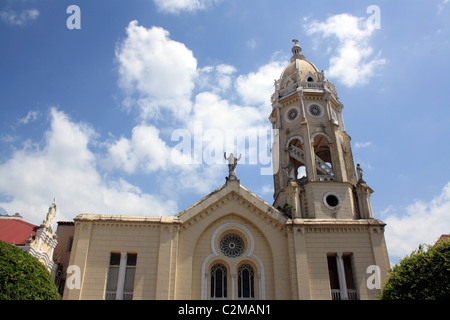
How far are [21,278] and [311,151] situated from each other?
2390 centimetres

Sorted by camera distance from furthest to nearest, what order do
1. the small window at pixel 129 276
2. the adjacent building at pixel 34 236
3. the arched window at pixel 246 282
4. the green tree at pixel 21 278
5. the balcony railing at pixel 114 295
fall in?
the adjacent building at pixel 34 236, the arched window at pixel 246 282, the small window at pixel 129 276, the balcony railing at pixel 114 295, the green tree at pixel 21 278

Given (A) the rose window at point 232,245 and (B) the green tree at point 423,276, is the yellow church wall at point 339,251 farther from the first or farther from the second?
(B) the green tree at point 423,276

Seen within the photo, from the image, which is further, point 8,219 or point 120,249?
point 8,219

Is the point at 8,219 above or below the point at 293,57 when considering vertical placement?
below

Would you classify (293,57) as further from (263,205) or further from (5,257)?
(5,257)

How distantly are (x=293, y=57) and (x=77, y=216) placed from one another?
2858cm

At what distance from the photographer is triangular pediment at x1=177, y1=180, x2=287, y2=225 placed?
86.3 ft

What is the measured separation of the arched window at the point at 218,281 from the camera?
24938mm

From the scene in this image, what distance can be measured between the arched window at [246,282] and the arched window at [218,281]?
1056 mm

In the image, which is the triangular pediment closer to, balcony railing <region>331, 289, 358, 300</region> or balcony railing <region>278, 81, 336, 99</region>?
balcony railing <region>331, 289, 358, 300</region>

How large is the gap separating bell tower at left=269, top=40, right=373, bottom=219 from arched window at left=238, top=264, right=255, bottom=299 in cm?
577

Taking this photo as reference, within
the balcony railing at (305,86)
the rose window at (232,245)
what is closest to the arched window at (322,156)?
the balcony railing at (305,86)
